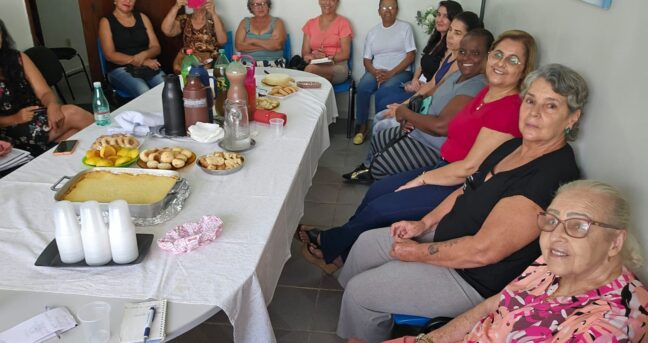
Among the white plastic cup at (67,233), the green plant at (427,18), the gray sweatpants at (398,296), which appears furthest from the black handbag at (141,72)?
the white plastic cup at (67,233)

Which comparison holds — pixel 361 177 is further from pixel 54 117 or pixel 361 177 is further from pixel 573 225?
pixel 573 225

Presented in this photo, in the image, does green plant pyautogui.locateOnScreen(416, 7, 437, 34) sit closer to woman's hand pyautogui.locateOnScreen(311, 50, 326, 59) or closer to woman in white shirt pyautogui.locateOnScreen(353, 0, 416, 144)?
woman in white shirt pyautogui.locateOnScreen(353, 0, 416, 144)

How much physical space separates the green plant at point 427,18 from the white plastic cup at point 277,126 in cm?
224

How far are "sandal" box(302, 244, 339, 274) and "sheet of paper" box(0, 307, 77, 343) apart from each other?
4.28ft

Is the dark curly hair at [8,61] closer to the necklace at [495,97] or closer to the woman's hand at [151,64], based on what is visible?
the woman's hand at [151,64]

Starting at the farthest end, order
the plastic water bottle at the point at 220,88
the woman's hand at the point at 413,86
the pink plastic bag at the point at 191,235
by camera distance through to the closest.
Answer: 1. the woman's hand at the point at 413,86
2. the plastic water bottle at the point at 220,88
3. the pink plastic bag at the point at 191,235

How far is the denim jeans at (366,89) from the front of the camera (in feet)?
13.2

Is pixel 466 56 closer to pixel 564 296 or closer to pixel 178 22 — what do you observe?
pixel 564 296

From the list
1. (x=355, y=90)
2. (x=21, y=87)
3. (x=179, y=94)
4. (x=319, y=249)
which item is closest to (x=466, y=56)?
(x=319, y=249)

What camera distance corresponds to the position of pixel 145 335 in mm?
991

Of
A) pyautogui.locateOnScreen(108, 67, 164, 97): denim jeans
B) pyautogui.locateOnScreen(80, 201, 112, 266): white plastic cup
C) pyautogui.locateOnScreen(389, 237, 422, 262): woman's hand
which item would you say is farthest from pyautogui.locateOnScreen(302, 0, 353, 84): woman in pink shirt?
pyautogui.locateOnScreen(80, 201, 112, 266): white plastic cup

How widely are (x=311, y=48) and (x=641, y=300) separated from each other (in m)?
3.62

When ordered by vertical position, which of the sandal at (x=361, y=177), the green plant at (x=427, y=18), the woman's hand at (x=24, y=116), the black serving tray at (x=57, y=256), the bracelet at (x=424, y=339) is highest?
the green plant at (x=427, y=18)

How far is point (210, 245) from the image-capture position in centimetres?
131
